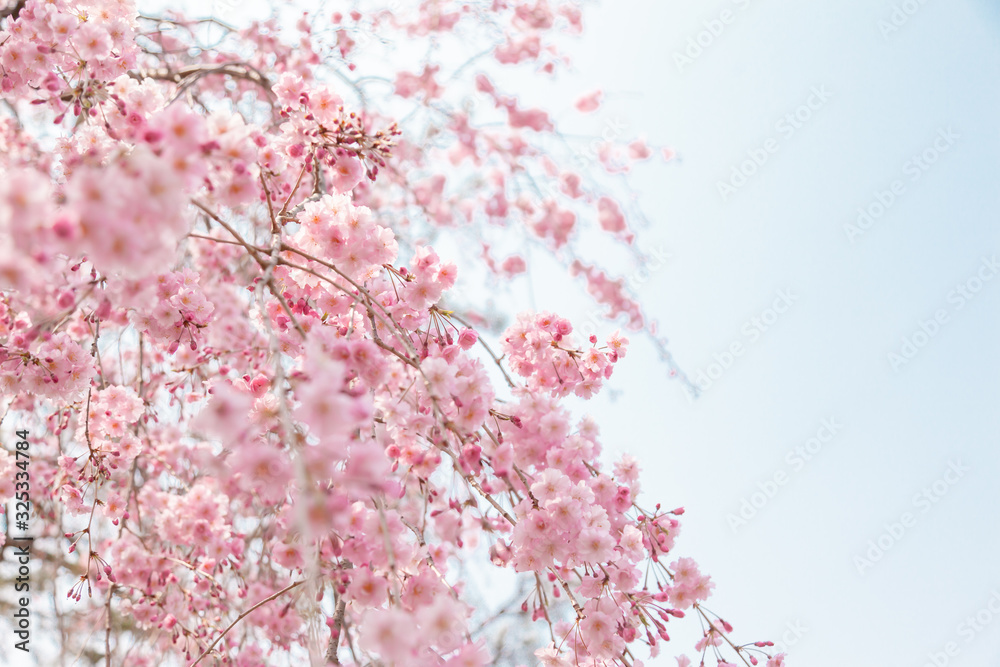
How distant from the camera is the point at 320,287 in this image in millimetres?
1890

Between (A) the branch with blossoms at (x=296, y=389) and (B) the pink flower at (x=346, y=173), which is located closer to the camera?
(A) the branch with blossoms at (x=296, y=389)

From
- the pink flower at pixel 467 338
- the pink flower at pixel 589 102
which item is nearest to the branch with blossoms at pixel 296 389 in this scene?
the pink flower at pixel 467 338

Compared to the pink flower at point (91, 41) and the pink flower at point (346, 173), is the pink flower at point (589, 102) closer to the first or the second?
the pink flower at point (346, 173)

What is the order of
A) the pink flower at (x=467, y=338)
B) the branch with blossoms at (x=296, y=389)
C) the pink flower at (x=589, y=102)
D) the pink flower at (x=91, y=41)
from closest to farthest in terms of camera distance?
the branch with blossoms at (x=296, y=389), the pink flower at (x=467, y=338), the pink flower at (x=91, y=41), the pink flower at (x=589, y=102)

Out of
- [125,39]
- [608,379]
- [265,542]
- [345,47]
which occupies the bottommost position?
[608,379]

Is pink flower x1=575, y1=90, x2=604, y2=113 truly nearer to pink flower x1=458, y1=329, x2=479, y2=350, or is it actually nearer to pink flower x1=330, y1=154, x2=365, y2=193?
pink flower x1=330, y1=154, x2=365, y2=193

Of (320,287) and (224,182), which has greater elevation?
(320,287)

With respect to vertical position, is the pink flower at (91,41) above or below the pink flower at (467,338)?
above

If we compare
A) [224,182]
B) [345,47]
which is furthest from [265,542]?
[345,47]

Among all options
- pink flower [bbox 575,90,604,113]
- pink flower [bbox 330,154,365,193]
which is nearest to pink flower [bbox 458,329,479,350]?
pink flower [bbox 330,154,365,193]

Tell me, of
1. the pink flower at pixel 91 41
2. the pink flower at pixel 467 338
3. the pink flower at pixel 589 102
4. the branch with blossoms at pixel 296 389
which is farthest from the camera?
the pink flower at pixel 589 102

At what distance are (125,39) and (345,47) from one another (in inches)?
63.6

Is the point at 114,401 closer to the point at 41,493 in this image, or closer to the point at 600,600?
the point at 41,493

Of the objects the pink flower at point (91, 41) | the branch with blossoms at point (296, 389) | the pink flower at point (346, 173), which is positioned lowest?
the branch with blossoms at point (296, 389)
